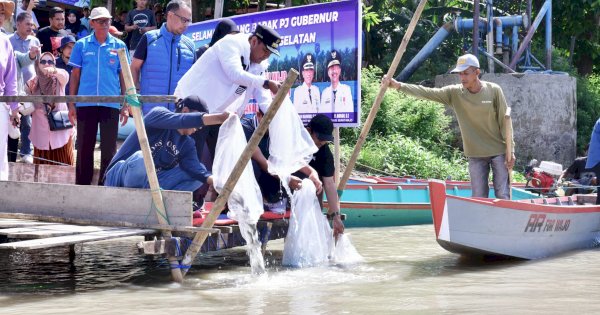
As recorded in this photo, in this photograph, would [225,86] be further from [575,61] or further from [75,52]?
[575,61]

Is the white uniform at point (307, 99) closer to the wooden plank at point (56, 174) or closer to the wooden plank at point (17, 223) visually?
the wooden plank at point (56, 174)

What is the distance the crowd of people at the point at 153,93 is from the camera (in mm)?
7719

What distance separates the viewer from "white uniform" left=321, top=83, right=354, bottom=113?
11188 mm

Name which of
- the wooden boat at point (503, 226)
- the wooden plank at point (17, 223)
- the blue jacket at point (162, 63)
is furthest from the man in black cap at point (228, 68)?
the wooden boat at point (503, 226)

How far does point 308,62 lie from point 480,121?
259cm

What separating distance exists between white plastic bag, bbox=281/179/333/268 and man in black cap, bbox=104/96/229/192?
94 centimetres

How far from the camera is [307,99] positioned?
11750mm

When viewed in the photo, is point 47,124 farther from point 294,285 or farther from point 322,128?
point 294,285

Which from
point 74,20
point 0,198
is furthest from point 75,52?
point 74,20

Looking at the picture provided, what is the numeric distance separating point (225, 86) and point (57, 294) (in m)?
2.32

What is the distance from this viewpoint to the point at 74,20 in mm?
15133

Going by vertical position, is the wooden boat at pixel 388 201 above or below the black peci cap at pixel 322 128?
below

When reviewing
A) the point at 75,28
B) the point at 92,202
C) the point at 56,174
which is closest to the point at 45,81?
the point at 56,174

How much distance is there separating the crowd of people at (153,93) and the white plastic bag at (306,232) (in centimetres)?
13
